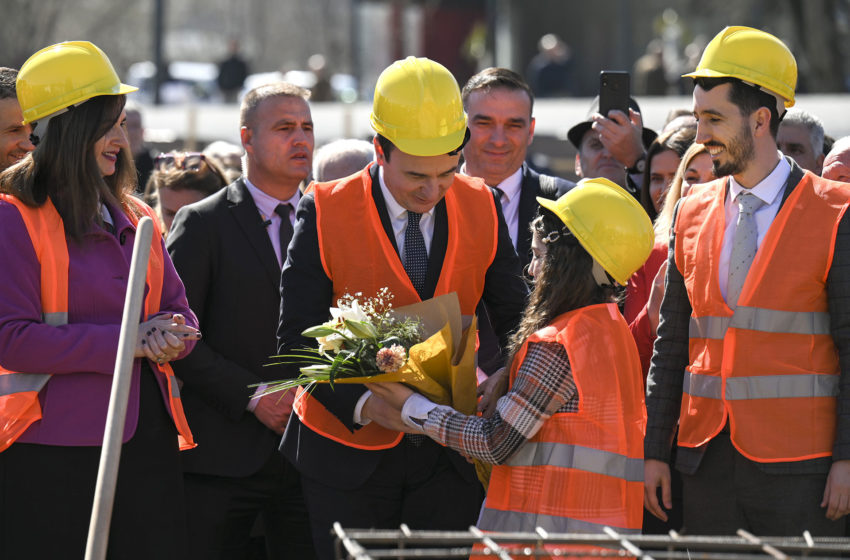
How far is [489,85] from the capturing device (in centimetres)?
604

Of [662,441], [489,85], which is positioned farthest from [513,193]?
[662,441]

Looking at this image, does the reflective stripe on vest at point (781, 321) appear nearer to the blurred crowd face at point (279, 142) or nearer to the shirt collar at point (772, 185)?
the shirt collar at point (772, 185)

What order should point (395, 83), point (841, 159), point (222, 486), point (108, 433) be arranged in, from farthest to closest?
point (841, 159), point (222, 486), point (395, 83), point (108, 433)

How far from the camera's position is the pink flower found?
12.1 ft

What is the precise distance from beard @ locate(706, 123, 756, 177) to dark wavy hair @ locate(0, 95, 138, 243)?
207 cm

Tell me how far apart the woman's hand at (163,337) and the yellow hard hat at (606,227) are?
4.10 ft

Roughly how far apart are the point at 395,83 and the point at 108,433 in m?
1.80

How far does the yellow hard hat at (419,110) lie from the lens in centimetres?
405

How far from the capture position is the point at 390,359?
368cm

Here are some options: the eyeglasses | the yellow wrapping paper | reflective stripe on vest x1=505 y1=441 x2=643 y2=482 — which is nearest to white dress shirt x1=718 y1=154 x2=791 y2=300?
reflective stripe on vest x1=505 y1=441 x2=643 y2=482

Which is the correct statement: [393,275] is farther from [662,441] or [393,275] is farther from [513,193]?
[513,193]

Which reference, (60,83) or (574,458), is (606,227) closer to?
(574,458)

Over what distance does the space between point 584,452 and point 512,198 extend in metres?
2.30

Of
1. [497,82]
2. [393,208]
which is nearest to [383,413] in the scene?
[393,208]
